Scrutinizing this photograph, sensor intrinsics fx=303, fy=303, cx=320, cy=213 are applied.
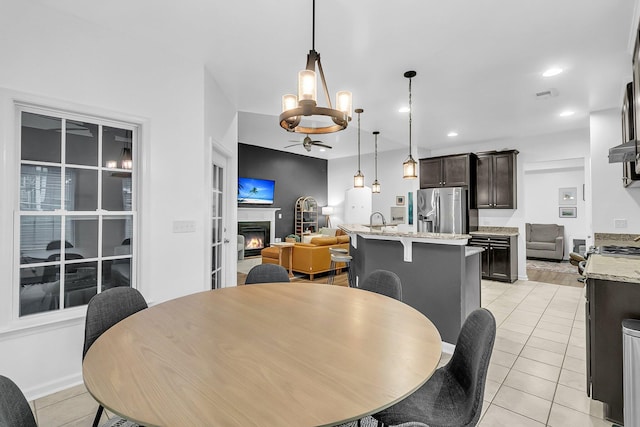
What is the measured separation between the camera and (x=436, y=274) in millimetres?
2896

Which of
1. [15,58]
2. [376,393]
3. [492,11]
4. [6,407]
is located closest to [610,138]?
[492,11]

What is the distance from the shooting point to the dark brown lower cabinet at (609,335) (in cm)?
179

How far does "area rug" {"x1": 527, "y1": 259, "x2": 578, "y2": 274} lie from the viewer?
6.50 metres

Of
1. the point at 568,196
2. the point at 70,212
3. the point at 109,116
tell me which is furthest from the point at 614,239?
the point at 70,212

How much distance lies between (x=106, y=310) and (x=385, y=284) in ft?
5.49

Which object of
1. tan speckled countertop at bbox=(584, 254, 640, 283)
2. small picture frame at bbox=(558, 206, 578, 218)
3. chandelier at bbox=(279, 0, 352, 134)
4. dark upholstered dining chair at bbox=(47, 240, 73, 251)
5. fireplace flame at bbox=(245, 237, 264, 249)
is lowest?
fireplace flame at bbox=(245, 237, 264, 249)

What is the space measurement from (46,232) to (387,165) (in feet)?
23.5

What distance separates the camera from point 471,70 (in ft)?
10.1

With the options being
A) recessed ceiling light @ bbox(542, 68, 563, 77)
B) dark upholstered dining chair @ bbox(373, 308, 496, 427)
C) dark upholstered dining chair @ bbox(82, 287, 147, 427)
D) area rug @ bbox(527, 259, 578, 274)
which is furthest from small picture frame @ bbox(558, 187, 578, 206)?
dark upholstered dining chair @ bbox(82, 287, 147, 427)

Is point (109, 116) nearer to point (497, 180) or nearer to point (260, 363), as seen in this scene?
point (260, 363)

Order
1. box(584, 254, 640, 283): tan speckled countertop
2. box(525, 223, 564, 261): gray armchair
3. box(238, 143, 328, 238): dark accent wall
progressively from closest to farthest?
box(584, 254, 640, 283): tan speckled countertop < box(525, 223, 564, 261): gray armchair < box(238, 143, 328, 238): dark accent wall

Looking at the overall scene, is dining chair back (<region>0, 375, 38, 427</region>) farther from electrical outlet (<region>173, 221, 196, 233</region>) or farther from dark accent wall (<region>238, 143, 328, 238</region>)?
dark accent wall (<region>238, 143, 328, 238</region>)

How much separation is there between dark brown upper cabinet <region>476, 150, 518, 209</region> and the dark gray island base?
297 centimetres

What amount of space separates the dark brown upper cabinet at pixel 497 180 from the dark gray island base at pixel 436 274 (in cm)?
297
